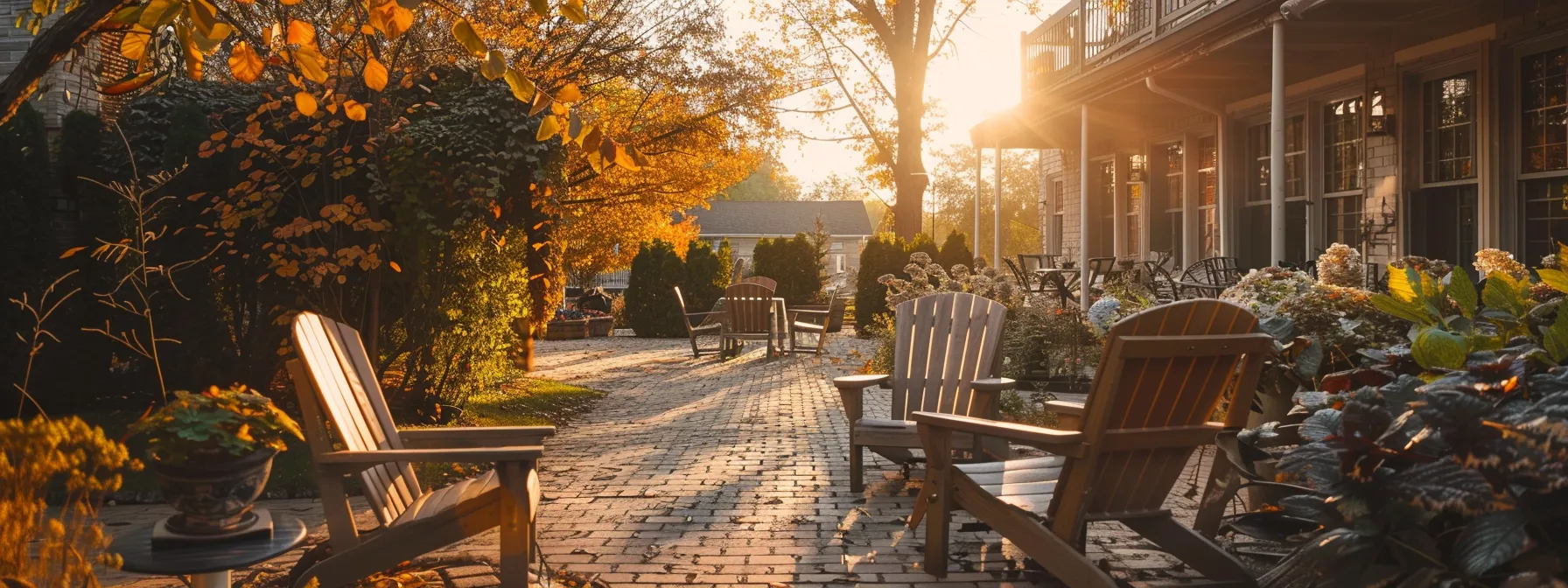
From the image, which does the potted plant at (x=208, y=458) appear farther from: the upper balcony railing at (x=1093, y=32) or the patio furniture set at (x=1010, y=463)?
the upper balcony railing at (x=1093, y=32)

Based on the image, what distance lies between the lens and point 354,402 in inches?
147

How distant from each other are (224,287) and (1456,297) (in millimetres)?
7724

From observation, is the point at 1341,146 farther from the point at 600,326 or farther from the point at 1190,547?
the point at 600,326

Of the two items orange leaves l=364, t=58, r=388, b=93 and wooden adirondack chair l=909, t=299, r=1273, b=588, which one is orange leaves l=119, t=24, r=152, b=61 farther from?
wooden adirondack chair l=909, t=299, r=1273, b=588

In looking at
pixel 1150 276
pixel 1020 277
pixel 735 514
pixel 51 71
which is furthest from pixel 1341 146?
pixel 51 71

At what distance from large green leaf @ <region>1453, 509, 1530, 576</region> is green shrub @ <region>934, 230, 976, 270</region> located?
50.9ft

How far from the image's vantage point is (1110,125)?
16.5m

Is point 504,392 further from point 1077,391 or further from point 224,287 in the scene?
point 1077,391

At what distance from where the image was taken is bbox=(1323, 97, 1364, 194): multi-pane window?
11.4 metres

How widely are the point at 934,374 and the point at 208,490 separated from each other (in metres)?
3.87

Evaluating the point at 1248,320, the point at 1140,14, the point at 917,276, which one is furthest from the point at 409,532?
the point at 1140,14

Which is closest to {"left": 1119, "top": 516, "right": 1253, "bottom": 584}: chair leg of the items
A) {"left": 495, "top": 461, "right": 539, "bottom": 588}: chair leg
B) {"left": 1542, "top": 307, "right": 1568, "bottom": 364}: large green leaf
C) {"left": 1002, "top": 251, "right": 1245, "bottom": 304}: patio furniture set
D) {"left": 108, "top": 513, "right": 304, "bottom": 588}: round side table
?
{"left": 1542, "top": 307, "right": 1568, "bottom": 364}: large green leaf

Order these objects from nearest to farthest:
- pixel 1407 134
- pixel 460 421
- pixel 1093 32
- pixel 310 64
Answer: pixel 310 64 < pixel 460 421 < pixel 1407 134 < pixel 1093 32

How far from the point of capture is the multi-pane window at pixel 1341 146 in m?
11.4
